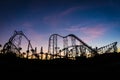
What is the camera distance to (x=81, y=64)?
1580 cm

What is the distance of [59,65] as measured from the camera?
15438 millimetres

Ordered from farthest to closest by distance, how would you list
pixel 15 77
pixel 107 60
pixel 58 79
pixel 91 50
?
1. pixel 91 50
2. pixel 107 60
3. pixel 58 79
4. pixel 15 77

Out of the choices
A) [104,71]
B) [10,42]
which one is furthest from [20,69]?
[10,42]

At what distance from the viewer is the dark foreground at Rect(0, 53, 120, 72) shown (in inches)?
493

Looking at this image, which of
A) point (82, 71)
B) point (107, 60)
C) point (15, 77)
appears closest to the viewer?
point (15, 77)

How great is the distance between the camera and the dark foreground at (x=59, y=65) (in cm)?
1251

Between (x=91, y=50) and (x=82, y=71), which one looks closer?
(x=82, y=71)

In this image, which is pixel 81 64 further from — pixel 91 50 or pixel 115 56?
pixel 91 50

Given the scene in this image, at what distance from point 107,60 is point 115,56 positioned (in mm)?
1035

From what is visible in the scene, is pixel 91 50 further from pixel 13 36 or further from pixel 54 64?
pixel 54 64

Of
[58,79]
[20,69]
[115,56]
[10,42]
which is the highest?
[10,42]

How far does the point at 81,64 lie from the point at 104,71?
8.48 ft

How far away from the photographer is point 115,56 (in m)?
15.9

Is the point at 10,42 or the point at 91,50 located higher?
the point at 10,42
